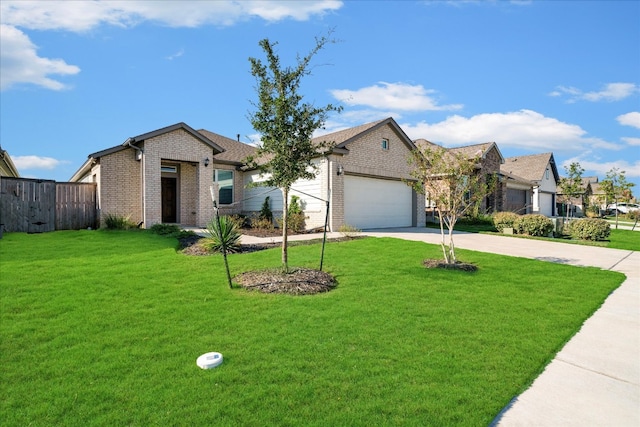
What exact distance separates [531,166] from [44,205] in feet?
124

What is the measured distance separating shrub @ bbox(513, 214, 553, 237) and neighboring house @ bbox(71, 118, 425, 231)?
191 inches

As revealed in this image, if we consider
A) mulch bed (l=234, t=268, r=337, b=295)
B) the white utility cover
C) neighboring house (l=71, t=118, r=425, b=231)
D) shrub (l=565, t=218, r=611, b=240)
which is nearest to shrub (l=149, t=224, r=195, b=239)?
neighboring house (l=71, t=118, r=425, b=231)

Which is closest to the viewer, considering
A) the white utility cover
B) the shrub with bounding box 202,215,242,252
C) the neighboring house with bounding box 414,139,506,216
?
the white utility cover

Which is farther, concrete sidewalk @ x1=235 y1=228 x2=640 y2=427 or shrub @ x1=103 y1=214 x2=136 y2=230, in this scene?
shrub @ x1=103 y1=214 x2=136 y2=230

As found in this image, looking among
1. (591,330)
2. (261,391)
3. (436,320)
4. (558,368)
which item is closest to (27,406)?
(261,391)

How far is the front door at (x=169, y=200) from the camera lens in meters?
17.5

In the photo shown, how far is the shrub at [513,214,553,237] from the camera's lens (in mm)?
16812

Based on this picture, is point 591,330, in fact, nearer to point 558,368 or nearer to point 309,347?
point 558,368

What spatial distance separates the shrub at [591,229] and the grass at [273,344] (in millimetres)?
10099

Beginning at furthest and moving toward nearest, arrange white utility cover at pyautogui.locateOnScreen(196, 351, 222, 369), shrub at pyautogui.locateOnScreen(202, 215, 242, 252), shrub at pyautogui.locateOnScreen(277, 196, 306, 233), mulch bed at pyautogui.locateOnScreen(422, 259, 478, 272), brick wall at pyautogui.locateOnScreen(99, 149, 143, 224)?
shrub at pyautogui.locateOnScreen(277, 196, 306, 233) < brick wall at pyautogui.locateOnScreen(99, 149, 143, 224) < shrub at pyautogui.locateOnScreen(202, 215, 242, 252) < mulch bed at pyautogui.locateOnScreen(422, 259, 478, 272) < white utility cover at pyautogui.locateOnScreen(196, 351, 222, 369)

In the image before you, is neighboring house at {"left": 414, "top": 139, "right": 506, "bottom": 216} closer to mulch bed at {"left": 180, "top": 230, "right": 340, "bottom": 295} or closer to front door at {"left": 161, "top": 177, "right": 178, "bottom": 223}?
front door at {"left": 161, "top": 177, "right": 178, "bottom": 223}

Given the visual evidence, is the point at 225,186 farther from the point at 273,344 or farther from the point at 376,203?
the point at 273,344

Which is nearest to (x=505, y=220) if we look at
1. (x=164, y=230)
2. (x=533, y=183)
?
(x=164, y=230)

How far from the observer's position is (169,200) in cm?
1773
